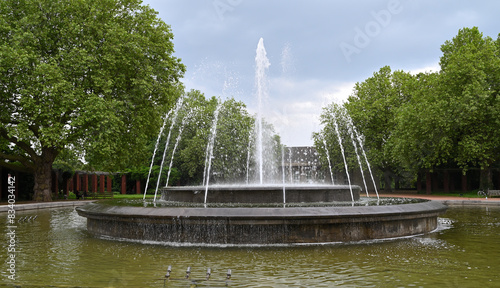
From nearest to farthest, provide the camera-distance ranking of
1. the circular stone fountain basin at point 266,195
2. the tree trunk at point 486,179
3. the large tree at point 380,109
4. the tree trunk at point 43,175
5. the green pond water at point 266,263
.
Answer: the green pond water at point 266,263
the circular stone fountain basin at point 266,195
the tree trunk at point 43,175
the tree trunk at point 486,179
the large tree at point 380,109

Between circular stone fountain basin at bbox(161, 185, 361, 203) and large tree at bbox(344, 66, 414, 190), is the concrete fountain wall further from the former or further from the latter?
large tree at bbox(344, 66, 414, 190)

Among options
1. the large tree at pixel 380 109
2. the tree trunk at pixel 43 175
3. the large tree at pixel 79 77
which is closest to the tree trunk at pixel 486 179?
the large tree at pixel 380 109

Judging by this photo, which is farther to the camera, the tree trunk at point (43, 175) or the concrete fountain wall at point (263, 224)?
the tree trunk at point (43, 175)

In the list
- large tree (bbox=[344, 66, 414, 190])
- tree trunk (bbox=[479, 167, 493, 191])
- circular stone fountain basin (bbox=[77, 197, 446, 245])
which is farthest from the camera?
large tree (bbox=[344, 66, 414, 190])

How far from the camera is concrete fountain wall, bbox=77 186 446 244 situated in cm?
936

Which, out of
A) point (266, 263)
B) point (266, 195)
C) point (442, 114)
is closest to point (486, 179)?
point (442, 114)

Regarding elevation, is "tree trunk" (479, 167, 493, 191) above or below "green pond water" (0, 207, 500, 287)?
above

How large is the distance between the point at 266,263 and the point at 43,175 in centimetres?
2312

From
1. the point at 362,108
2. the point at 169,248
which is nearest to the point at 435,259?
the point at 169,248

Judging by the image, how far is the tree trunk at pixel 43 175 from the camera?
1033 inches

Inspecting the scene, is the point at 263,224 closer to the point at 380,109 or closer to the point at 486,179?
the point at 486,179

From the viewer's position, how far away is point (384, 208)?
33.3 ft

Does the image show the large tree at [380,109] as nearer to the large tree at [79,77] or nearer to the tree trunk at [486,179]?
the tree trunk at [486,179]

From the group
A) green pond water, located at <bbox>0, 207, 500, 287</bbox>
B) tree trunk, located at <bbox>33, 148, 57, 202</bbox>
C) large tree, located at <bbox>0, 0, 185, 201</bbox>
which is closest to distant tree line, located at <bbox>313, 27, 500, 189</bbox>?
large tree, located at <bbox>0, 0, 185, 201</bbox>
